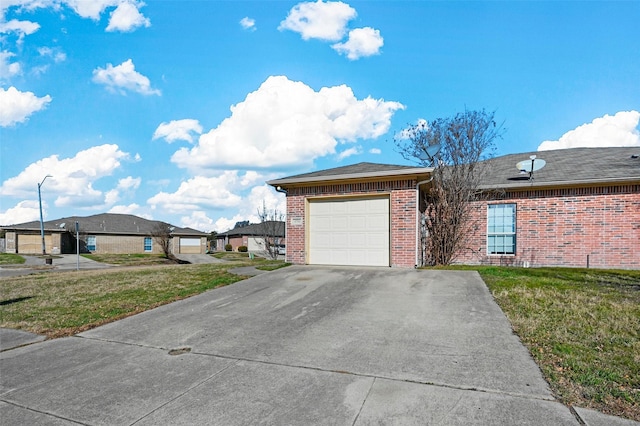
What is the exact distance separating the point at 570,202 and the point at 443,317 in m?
9.28

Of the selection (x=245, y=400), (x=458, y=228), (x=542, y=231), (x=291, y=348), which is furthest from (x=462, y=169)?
(x=245, y=400)

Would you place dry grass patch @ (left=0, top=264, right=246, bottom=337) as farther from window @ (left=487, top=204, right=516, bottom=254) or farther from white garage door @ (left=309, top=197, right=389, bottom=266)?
window @ (left=487, top=204, right=516, bottom=254)

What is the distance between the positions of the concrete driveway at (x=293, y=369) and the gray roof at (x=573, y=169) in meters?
7.47

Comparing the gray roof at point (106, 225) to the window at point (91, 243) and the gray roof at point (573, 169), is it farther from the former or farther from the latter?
the gray roof at point (573, 169)

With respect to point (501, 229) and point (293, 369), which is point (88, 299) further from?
point (501, 229)

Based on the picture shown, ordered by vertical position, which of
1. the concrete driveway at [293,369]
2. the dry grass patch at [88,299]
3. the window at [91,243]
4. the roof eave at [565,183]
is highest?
the roof eave at [565,183]

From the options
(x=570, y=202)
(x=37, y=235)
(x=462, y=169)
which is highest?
(x=462, y=169)

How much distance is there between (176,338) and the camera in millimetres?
5305

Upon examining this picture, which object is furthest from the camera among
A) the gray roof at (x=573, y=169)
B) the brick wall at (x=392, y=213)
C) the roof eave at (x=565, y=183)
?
the gray roof at (x=573, y=169)

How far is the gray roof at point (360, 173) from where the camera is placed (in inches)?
413

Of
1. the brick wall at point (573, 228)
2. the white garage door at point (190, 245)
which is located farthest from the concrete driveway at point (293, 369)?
the white garage door at point (190, 245)

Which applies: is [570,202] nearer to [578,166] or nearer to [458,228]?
[578,166]

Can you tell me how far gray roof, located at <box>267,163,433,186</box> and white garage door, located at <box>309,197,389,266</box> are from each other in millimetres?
805

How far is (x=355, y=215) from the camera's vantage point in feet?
38.0
